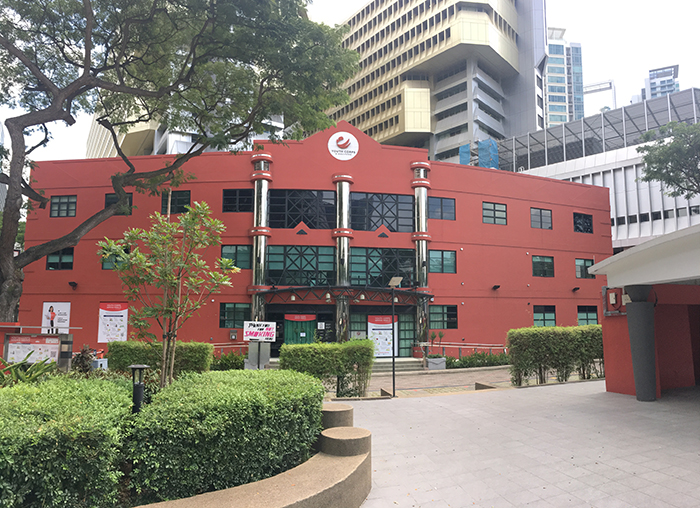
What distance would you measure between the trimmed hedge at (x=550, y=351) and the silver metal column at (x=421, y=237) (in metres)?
8.35

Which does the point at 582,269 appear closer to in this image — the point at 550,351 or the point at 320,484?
the point at 550,351

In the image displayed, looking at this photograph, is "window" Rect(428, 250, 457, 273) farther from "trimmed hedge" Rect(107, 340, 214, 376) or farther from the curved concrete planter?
the curved concrete planter

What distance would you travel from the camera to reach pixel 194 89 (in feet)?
51.6

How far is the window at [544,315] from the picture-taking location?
2610 cm

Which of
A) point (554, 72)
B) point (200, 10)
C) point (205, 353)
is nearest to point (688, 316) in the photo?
point (205, 353)

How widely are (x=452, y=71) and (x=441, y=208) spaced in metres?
43.3

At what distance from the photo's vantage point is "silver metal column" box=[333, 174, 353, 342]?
73.5 ft

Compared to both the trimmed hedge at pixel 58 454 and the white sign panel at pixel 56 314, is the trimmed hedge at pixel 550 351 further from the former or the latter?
the white sign panel at pixel 56 314

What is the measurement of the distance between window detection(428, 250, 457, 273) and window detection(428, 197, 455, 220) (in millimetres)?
1947

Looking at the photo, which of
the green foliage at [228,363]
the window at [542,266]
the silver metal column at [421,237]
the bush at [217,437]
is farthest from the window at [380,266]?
the bush at [217,437]

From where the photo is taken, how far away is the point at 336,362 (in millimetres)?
13008

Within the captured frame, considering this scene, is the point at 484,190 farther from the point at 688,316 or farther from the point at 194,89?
the point at 194,89

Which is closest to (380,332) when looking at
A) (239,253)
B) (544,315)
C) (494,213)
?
(239,253)

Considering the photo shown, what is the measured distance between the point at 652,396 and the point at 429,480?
303 inches
